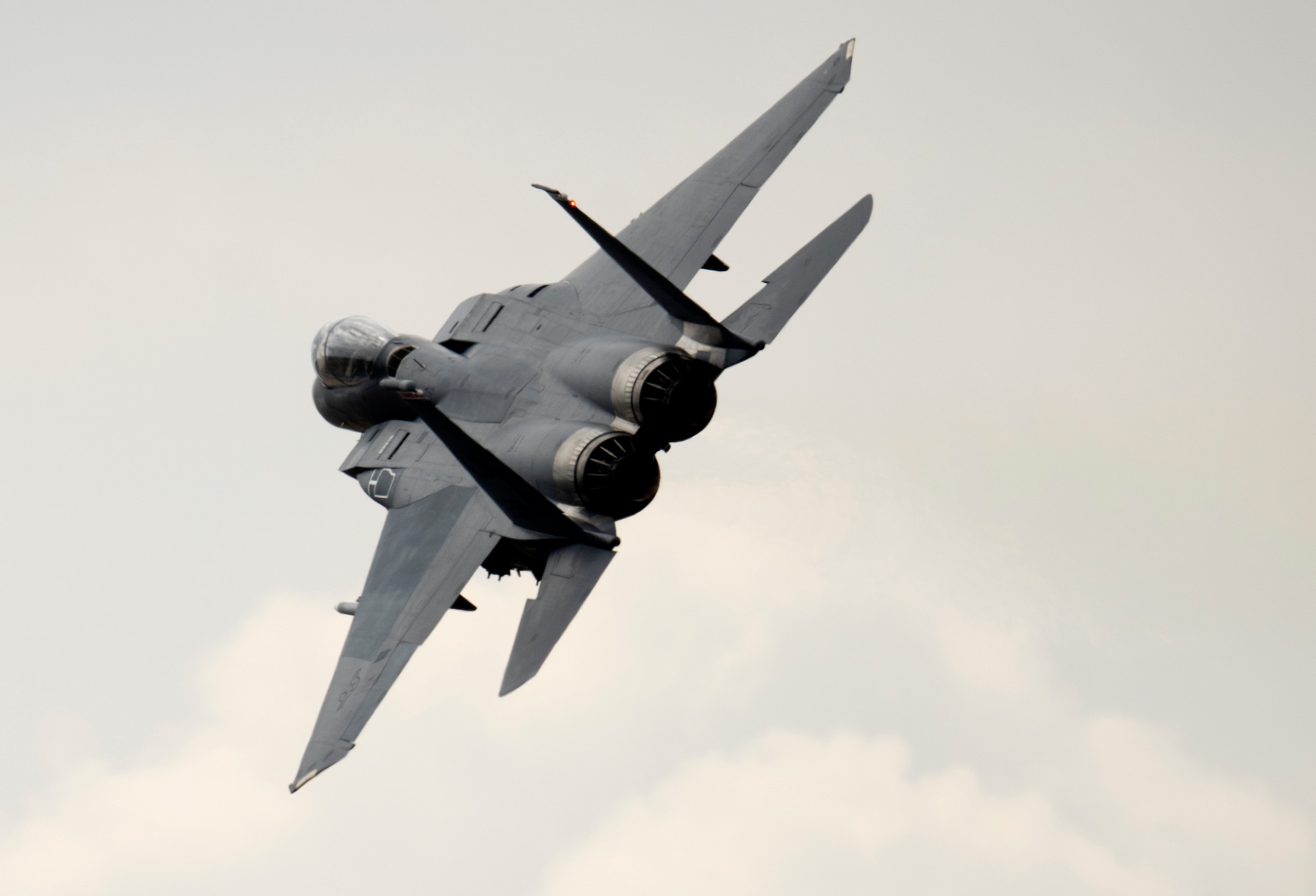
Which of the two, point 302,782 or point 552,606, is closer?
point 302,782

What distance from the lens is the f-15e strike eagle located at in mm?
28812

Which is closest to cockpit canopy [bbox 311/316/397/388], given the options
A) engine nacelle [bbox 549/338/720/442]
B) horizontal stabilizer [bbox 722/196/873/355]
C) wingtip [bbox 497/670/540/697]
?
engine nacelle [bbox 549/338/720/442]

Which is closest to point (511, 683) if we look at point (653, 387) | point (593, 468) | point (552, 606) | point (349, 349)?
point (552, 606)

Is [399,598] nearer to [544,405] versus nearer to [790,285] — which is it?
[544,405]

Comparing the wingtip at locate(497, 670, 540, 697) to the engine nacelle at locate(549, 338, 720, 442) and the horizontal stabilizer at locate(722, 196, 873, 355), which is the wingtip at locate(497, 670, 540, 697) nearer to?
the engine nacelle at locate(549, 338, 720, 442)

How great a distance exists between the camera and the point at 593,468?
2944 cm

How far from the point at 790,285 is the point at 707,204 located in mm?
4060

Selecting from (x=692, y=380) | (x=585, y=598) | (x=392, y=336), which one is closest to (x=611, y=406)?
(x=692, y=380)

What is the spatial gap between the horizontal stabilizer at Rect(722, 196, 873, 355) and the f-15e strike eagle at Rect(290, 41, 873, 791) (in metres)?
0.03

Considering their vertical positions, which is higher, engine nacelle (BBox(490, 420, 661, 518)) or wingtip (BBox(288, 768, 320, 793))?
engine nacelle (BBox(490, 420, 661, 518))

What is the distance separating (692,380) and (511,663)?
6.03 meters

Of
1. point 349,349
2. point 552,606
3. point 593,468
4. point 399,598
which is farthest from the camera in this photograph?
point 349,349

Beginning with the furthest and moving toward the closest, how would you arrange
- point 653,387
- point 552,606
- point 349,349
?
point 349,349, point 653,387, point 552,606

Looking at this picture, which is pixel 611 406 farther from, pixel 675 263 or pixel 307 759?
pixel 307 759
